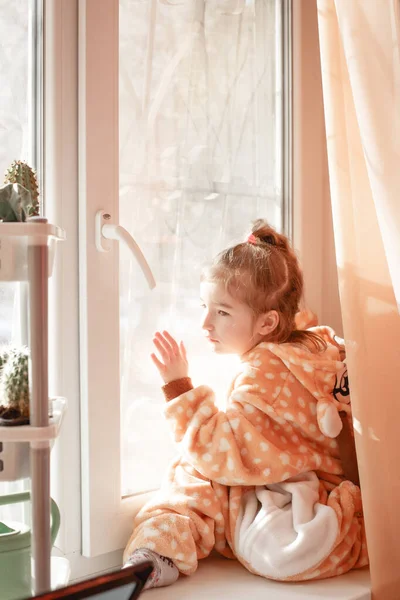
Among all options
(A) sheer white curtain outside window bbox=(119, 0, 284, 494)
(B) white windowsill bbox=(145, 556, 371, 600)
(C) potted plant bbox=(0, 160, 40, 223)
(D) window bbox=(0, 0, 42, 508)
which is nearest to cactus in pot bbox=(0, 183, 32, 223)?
(C) potted plant bbox=(0, 160, 40, 223)

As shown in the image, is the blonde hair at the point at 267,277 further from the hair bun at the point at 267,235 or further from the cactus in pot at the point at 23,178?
the cactus in pot at the point at 23,178

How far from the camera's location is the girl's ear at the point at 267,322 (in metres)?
1.43

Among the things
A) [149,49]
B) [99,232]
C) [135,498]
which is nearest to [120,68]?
[149,49]

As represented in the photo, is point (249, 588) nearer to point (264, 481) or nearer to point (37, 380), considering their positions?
point (264, 481)

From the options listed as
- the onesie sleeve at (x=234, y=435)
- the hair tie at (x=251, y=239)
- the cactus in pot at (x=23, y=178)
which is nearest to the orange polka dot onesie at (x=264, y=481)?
the onesie sleeve at (x=234, y=435)

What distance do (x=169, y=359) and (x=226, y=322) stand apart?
14 cm

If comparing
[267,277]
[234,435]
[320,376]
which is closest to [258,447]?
[234,435]

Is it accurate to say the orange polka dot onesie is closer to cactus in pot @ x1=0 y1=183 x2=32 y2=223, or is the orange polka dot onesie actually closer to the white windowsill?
the white windowsill

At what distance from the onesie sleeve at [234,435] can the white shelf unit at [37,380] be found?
45 centimetres

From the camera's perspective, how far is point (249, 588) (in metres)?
1.23

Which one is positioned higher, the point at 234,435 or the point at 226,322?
the point at 226,322

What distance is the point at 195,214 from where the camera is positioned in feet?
4.87

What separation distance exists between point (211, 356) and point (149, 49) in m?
0.65

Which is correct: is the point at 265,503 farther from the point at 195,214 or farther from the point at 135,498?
the point at 195,214
